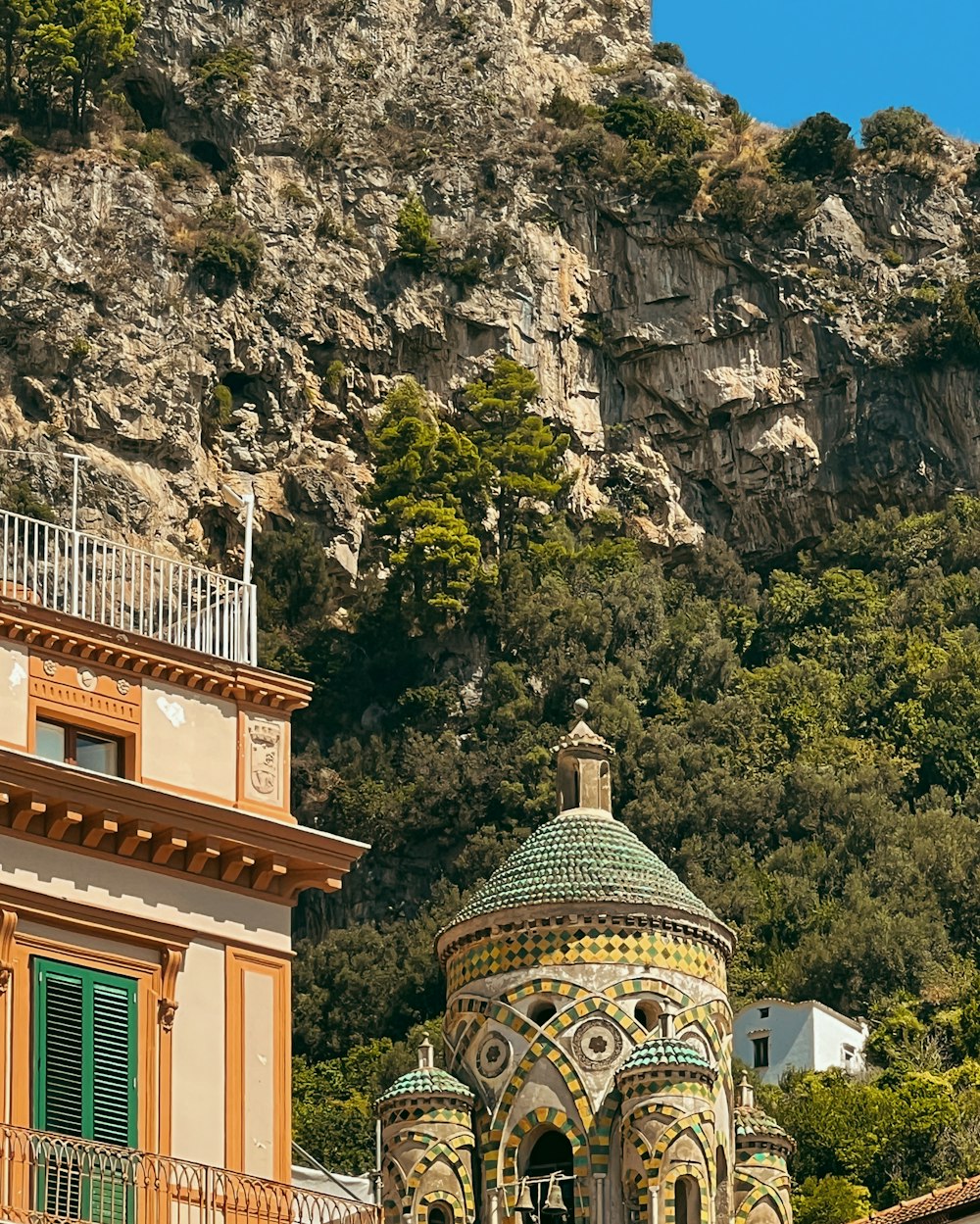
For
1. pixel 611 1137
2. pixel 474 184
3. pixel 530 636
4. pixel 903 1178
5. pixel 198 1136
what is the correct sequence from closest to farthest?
pixel 198 1136, pixel 611 1137, pixel 903 1178, pixel 530 636, pixel 474 184

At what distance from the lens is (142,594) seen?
82.0 ft

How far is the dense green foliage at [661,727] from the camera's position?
79250mm

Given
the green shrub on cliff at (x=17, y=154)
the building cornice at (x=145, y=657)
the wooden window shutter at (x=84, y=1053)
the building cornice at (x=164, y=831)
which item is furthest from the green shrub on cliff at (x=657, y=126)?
the wooden window shutter at (x=84, y=1053)

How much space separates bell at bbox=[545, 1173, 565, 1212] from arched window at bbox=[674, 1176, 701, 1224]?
1.34m

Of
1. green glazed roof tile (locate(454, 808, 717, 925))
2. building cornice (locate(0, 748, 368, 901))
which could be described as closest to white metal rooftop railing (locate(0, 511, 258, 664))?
→ building cornice (locate(0, 748, 368, 901))

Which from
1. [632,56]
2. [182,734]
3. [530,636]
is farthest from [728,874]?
[182,734]

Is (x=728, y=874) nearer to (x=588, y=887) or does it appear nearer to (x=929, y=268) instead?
(x=929, y=268)

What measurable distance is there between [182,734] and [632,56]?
9021cm

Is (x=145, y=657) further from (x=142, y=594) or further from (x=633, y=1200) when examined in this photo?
(x=633, y=1200)

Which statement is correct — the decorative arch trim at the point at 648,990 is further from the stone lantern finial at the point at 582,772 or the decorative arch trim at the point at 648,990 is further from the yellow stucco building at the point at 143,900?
the yellow stucco building at the point at 143,900

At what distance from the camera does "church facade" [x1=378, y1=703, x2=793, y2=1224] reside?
138 feet

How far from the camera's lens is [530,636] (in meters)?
92.2

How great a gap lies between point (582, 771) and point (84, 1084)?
2446 centimetres

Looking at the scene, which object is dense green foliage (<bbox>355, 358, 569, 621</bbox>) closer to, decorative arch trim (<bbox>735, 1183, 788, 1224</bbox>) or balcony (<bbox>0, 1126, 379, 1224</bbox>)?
decorative arch trim (<bbox>735, 1183, 788, 1224</bbox>)
